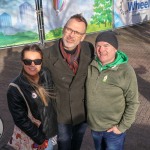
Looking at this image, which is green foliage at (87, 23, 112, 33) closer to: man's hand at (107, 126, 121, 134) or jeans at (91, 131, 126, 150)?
jeans at (91, 131, 126, 150)

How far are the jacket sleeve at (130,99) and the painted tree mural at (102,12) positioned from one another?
22.7ft

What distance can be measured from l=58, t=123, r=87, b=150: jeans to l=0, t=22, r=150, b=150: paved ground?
0.83m

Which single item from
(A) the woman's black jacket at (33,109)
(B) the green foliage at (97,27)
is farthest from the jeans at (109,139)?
(B) the green foliage at (97,27)

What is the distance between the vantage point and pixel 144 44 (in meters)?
9.07

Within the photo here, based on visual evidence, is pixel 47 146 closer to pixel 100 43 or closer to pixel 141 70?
pixel 100 43

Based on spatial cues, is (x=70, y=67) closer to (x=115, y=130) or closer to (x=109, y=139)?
(x=115, y=130)

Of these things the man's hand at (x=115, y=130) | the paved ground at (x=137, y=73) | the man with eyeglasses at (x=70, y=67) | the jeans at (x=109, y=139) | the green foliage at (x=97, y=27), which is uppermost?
the man with eyeglasses at (x=70, y=67)

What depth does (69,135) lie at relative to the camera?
342 cm

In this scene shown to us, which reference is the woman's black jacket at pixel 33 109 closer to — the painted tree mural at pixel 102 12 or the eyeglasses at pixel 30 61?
the eyeglasses at pixel 30 61

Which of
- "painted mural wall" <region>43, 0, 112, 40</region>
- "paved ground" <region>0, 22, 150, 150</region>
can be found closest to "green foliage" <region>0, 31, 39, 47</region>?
"paved ground" <region>0, 22, 150, 150</region>

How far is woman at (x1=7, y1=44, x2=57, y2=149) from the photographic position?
261cm

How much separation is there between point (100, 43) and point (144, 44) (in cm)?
671

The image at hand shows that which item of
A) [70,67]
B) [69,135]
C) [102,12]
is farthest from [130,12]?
[70,67]

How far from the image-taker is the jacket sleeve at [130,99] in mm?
2730
